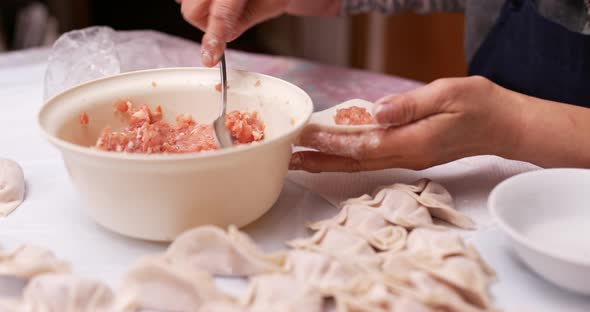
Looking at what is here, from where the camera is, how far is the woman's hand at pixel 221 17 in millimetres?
1000

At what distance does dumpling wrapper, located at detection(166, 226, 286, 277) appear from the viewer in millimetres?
711

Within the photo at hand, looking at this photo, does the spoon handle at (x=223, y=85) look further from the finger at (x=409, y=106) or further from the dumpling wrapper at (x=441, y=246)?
the dumpling wrapper at (x=441, y=246)

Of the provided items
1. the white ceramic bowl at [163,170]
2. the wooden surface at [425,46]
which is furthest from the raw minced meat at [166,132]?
the wooden surface at [425,46]

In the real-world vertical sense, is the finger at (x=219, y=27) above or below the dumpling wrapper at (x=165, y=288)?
above

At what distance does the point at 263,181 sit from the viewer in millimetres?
801

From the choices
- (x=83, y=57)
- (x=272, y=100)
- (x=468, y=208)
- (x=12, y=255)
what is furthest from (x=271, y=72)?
(x=12, y=255)

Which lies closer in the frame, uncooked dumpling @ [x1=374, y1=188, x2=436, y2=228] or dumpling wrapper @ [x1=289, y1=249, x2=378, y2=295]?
dumpling wrapper @ [x1=289, y1=249, x2=378, y2=295]

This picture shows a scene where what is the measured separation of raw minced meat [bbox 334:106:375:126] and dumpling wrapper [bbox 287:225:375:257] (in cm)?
18

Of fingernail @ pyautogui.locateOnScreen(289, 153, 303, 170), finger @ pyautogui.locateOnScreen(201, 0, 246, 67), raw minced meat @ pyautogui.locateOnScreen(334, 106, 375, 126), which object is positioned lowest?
fingernail @ pyautogui.locateOnScreen(289, 153, 303, 170)

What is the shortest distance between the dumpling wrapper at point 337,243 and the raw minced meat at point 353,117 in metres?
0.18

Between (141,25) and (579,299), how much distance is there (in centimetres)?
305

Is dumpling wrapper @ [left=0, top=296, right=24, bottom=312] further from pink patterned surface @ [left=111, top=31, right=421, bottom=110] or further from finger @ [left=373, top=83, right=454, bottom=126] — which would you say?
pink patterned surface @ [left=111, top=31, right=421, bottom=110]

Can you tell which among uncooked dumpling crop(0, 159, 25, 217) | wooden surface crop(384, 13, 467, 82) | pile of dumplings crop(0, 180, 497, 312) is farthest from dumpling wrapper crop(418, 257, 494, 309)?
wooden surface crop(384, 13, 467, 82)

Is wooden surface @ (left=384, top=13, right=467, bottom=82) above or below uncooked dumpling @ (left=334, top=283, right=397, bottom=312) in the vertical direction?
below
